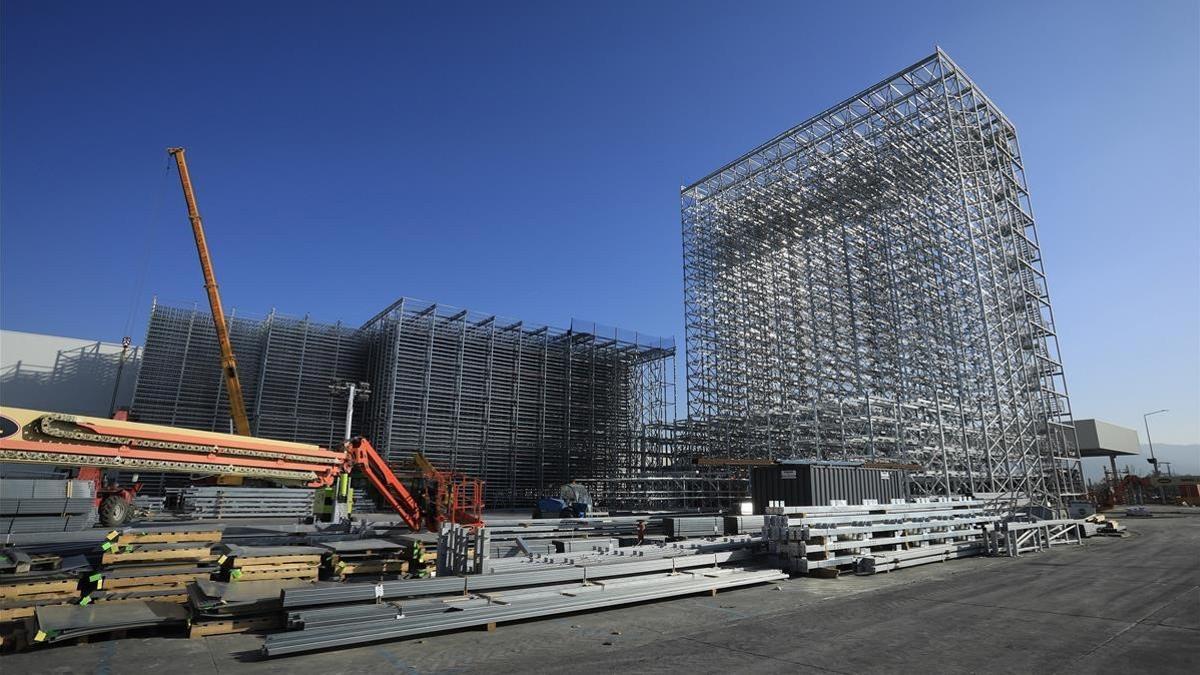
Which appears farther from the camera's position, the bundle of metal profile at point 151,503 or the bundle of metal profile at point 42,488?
the bundle of metal profile at point 151,503

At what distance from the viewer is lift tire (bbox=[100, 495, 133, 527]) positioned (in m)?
21.9

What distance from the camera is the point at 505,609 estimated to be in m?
8.59

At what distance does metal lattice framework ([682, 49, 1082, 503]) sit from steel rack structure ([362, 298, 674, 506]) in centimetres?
920

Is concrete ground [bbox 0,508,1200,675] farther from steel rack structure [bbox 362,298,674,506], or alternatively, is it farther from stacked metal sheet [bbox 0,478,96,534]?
steel rack structure [bbox 362,298,674,506]

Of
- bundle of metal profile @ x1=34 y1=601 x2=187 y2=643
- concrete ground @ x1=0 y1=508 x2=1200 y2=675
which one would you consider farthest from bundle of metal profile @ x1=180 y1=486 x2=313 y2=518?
concrete ground @ x1=0 y1=508 x2=1200 y2=675

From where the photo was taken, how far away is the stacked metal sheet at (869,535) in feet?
42.4

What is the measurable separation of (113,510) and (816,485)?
80.2 ft

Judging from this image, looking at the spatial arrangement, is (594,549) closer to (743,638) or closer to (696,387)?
(743,638)

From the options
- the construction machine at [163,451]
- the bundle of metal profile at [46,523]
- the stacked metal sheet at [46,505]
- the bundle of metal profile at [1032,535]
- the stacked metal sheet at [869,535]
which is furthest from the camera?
the stacked metal sheet at [46,505]

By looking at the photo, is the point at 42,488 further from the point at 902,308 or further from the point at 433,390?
the point at 902,308

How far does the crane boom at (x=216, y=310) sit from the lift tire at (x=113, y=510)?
7.96 metres

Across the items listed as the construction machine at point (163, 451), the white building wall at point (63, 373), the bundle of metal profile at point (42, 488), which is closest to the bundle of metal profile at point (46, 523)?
the bundle of metal profile at point (42, 488)

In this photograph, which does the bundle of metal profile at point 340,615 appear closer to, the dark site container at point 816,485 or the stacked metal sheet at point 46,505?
the dark site container at point 816,485

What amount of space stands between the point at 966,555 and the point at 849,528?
6203 millimetres
